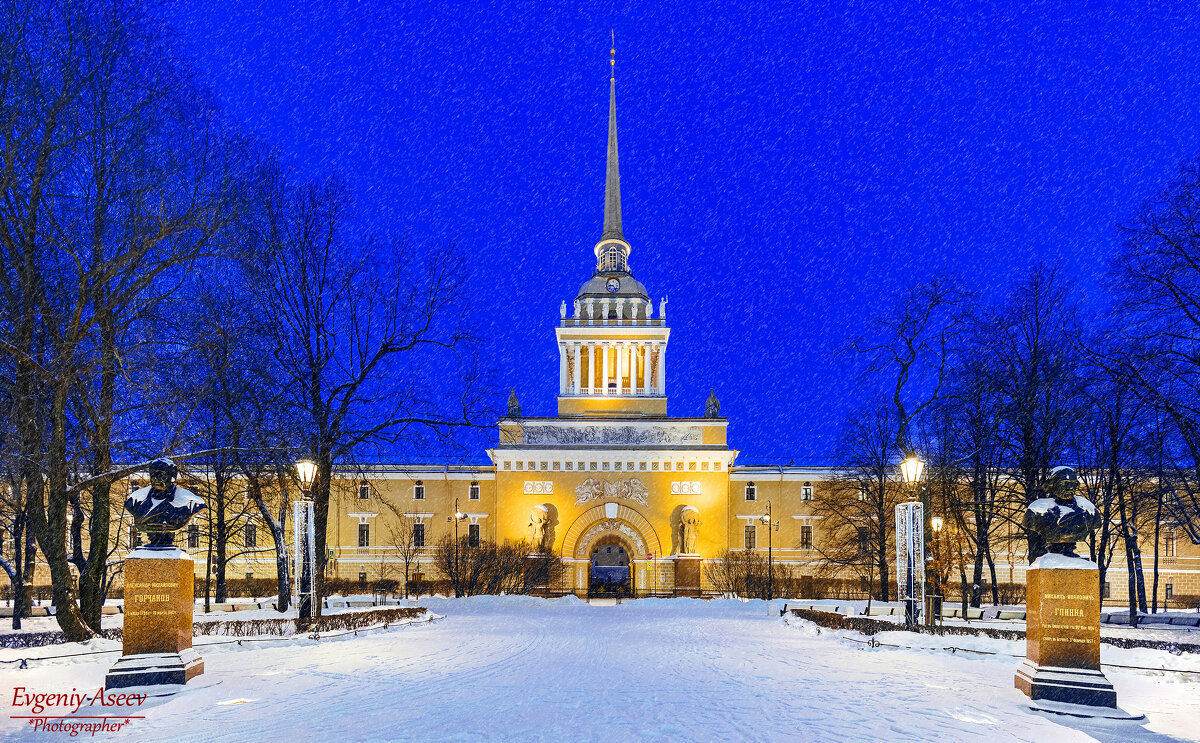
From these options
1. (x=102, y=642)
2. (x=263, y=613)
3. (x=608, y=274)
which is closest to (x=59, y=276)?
(x=102, y=642)

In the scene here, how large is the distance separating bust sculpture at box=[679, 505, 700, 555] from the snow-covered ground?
24.1 metres

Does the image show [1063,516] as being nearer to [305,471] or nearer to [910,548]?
[910,548]

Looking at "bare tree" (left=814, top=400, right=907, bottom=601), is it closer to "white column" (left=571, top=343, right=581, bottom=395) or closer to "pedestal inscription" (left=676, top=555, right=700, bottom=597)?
"pedestal inscription" (left=676, top=555, right=700, bottom=597)

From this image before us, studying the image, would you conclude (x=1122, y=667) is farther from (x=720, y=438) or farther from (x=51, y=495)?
(x=720, y=438)

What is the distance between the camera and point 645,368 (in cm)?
4766

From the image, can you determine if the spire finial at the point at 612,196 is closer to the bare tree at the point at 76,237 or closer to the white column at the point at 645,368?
the white column at the point at 645,368

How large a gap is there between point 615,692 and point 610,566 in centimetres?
3248

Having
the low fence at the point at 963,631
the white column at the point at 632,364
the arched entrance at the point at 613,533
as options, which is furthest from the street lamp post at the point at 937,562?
the white column at the point at 632,364

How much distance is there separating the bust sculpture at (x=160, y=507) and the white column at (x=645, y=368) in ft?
124

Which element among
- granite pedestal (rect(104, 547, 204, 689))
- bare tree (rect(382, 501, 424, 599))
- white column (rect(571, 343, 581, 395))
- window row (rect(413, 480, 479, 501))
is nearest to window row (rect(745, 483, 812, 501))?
white column (rect(571, 343, 581, 395))

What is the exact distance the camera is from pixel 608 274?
50.2 metres

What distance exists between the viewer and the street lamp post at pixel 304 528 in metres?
16.2

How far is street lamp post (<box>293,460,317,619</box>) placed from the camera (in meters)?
16.2

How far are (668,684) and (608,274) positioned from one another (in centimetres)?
4123
